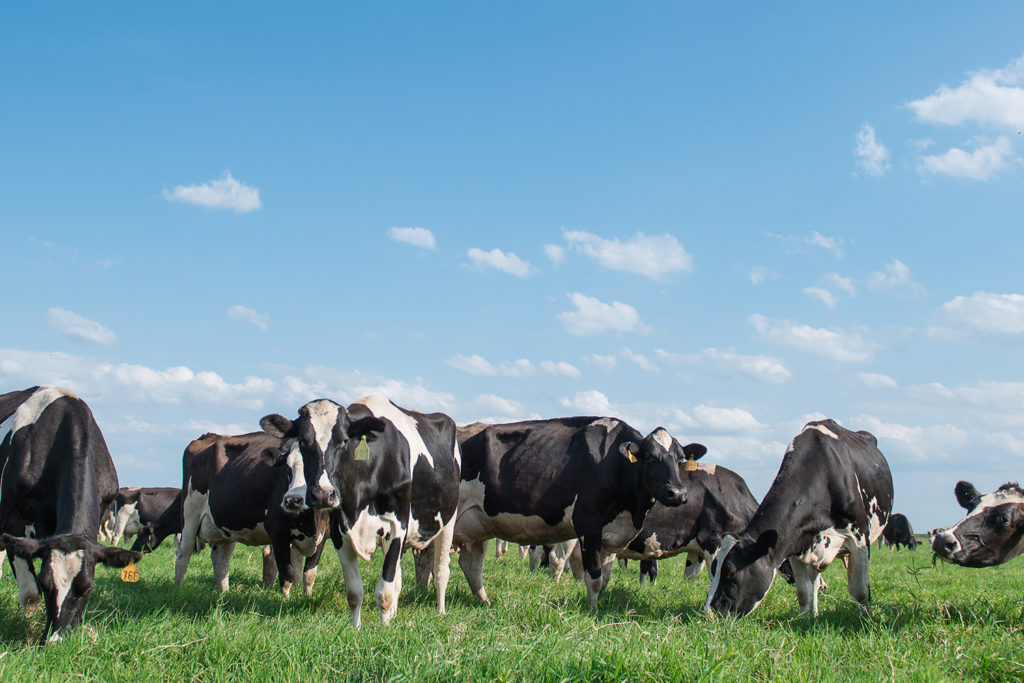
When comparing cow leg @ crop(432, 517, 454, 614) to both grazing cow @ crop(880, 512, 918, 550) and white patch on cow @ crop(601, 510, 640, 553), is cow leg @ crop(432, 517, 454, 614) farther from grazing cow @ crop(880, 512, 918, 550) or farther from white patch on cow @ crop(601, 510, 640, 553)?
grazing cow @ crop(880, 512, 918, 550)

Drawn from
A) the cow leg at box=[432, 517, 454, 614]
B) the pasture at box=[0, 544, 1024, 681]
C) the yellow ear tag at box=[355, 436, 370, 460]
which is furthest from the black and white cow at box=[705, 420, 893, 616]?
the yellow ear tag at box=[355, 436, 370, 460]

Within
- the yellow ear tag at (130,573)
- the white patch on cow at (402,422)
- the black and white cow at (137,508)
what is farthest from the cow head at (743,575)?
the black and white cow at (137,508)

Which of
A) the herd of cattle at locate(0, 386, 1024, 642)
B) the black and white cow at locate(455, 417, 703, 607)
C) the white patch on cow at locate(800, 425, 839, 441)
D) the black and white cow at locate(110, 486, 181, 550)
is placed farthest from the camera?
the black and white cow at locate(110, 486, 181, 550)

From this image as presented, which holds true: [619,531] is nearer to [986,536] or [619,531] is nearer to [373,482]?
[373,482]

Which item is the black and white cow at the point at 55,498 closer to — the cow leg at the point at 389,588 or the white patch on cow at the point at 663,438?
the cow leg at the point at 389,588

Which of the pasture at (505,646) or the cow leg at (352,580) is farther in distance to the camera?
the cow leg at (352,580)

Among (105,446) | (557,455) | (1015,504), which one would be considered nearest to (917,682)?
(1015,504)

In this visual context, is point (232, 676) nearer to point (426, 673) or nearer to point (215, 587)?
point (426, 673)

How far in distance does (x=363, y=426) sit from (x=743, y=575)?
4.27 metres

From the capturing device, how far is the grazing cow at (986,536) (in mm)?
8047

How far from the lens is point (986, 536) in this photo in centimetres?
813

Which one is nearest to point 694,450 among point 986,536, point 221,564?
point 986,536

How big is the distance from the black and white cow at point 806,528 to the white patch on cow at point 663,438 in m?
1.76

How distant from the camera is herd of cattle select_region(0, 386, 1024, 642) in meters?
8.18
